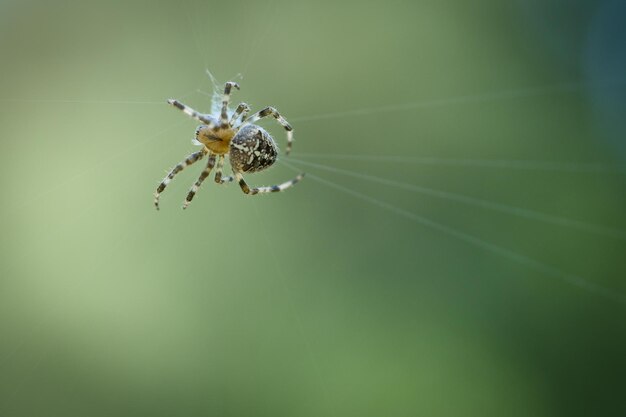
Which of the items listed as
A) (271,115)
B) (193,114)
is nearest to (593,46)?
(271,115)

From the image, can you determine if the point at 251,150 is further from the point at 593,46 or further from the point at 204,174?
the point at 593,46

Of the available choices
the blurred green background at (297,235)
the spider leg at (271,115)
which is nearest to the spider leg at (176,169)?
the spider leg at (271,115)

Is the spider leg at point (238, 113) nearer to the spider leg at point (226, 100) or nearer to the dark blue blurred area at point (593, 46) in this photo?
the spider leg at point (226, 100)

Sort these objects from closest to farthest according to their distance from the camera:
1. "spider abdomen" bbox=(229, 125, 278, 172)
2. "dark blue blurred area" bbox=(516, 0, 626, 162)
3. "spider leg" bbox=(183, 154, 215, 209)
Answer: "spider abdomen" bbox=(229, 125, 278, 172), "spider leg" bbox=(183, 154, 215, 209), "dark blue blurred area" bbox=(516, 0, 626, 162)

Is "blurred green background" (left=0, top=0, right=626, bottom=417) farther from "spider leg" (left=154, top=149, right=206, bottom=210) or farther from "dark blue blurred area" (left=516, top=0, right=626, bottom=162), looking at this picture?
"spider leg" (left=154, top=149, right=206, bottom=210)

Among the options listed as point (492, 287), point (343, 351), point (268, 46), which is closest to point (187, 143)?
point (268, 46)

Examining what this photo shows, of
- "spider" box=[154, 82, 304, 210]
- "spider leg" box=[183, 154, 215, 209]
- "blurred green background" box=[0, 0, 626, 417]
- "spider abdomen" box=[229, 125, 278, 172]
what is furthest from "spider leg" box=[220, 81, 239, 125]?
"blurred green background" box=[0, 0, 626, 417]

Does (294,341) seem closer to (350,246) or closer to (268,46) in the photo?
(350,246)

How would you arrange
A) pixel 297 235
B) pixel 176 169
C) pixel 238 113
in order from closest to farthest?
1. pixel 176 169
2. pixel 238 113
3. pixel 297 235
